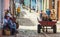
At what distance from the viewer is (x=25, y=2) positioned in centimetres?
2878

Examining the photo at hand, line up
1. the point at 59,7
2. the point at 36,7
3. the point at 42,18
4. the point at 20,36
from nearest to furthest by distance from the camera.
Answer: the point at 20,36 < the point at 42,18 < the point at 59,7 < the point at 36,7

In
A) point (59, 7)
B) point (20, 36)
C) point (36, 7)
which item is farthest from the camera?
point (36, 7)

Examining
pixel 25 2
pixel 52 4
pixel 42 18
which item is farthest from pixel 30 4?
pixel 42 18

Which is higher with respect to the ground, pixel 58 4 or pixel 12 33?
pixel 58 4

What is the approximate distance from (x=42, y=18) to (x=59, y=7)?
869 cm

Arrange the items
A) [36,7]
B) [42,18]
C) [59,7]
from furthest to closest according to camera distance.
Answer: [36,7] → [59,7] → [42,18]

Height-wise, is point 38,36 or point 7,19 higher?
point 7,19

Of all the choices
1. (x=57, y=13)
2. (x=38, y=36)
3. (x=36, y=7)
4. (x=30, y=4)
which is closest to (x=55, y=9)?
(x=57, y=13)

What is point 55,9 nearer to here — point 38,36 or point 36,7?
point 36,7

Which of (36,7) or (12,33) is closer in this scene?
(12,33)

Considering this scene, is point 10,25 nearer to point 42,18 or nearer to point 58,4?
point 42,18

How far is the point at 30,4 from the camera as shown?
29328 millimetres

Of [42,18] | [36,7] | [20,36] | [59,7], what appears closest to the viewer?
[20,36]

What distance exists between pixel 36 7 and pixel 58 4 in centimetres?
733
